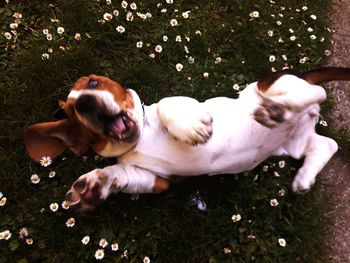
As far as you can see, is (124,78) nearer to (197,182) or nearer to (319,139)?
(197,182)

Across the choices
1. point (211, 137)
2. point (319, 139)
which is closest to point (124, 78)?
point (211, 137)

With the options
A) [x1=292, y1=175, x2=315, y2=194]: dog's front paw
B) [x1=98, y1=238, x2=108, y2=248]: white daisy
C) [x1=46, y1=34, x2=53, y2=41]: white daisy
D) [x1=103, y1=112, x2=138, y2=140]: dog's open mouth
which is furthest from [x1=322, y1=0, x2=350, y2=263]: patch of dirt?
[x1=46, y1=34, x2=53, y2=41]: white daisy

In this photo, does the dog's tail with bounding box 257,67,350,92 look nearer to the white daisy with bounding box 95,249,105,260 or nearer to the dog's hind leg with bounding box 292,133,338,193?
the dog's hind leg with bounding box 292,133,338,193

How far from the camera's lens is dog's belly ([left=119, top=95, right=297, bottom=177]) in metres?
2.48

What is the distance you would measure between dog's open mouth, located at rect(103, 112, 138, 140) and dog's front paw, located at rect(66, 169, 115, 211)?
0.82 ft

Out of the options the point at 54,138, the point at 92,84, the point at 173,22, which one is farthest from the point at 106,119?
the point at 173,22

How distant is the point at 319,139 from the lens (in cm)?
293

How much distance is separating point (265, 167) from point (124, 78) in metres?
1.20

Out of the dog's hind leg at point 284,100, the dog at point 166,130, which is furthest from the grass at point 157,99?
the dog's hind leg at point 284,100

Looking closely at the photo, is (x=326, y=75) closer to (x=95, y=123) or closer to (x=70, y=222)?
(x=95, y=123)

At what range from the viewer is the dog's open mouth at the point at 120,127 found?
2.36 meters

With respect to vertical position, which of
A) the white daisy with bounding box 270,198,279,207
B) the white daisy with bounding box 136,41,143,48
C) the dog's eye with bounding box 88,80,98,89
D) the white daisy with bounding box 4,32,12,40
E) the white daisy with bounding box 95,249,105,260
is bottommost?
the white daisy with bounding box 95,249,105,260

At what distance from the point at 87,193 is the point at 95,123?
366 millimetres

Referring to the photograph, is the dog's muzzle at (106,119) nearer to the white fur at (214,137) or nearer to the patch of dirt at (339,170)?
the white fur at (214,137)
